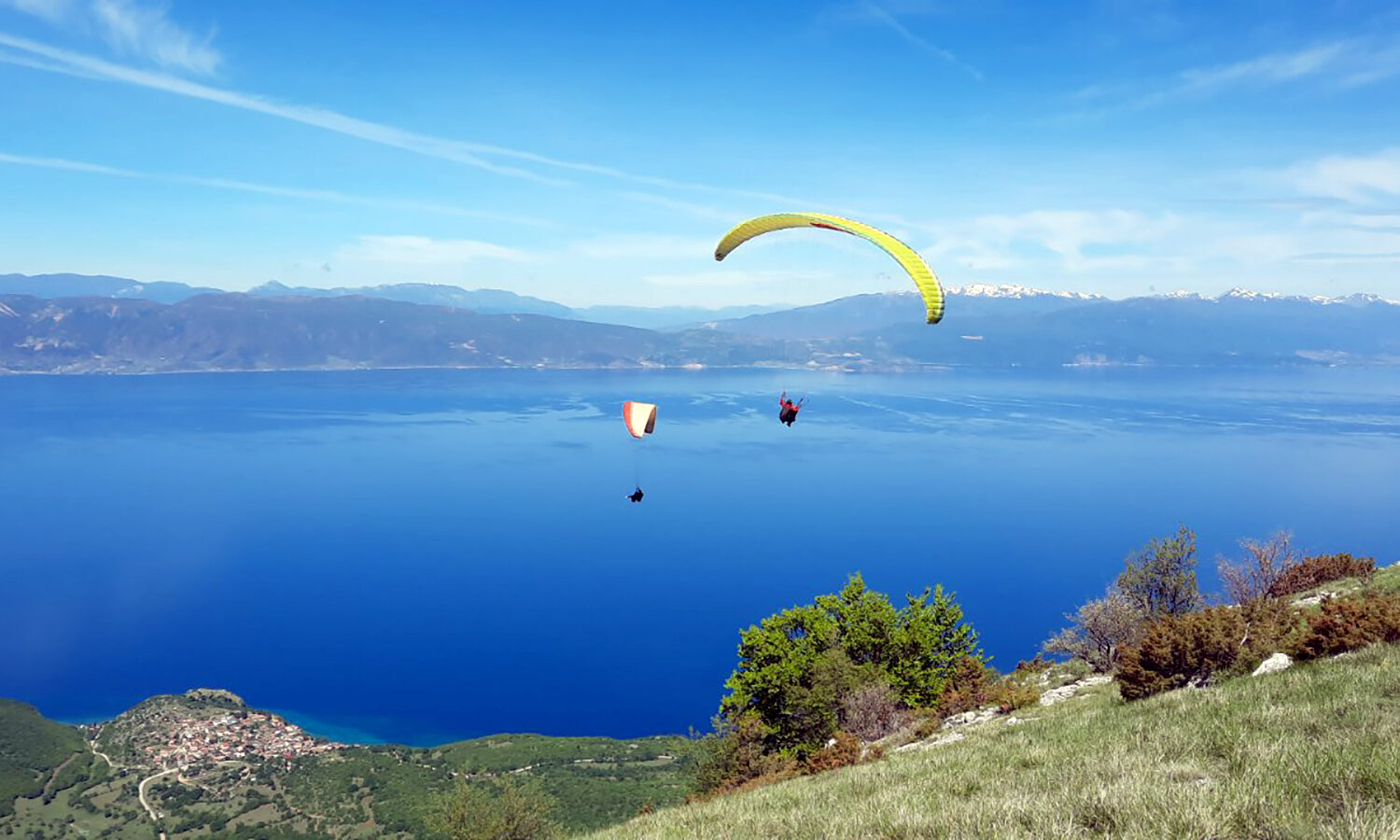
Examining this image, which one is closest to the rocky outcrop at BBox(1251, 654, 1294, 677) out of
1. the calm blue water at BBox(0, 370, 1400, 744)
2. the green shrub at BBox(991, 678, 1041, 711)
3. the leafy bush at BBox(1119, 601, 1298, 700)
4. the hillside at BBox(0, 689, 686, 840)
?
the leafy bush at BBox(1119, 601, 1298, 700)

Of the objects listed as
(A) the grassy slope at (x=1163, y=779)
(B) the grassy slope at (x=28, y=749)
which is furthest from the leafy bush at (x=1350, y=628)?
(B) the grassy slope at (x=28, y=749)

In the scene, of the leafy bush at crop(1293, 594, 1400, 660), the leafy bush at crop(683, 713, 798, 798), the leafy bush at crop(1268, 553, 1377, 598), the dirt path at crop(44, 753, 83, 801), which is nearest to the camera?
the leafy bush at crop(1293, 594, 1400, 660)

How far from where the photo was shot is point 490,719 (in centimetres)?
7206

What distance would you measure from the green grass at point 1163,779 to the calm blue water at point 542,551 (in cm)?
6648

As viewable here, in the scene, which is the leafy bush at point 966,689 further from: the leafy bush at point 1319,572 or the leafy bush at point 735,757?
the leafy bush at point 1319,572

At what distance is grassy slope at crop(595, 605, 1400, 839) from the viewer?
15.2 ft

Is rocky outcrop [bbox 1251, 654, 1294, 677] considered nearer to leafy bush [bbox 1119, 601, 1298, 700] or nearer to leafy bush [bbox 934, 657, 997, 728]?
leafy bush [bbox 1119, 601, 1298, 700]

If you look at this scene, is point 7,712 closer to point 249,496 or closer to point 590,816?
point 590,816

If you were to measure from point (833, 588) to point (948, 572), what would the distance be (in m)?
19.2

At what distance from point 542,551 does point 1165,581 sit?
98.5 m

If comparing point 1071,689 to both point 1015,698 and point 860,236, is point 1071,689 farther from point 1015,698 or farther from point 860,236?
point 860,236

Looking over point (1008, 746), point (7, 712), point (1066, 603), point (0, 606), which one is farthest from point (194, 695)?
point (1066, 603)

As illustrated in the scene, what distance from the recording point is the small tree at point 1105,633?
22.4 meters

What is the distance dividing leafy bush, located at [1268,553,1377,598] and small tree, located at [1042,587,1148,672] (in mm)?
4418
